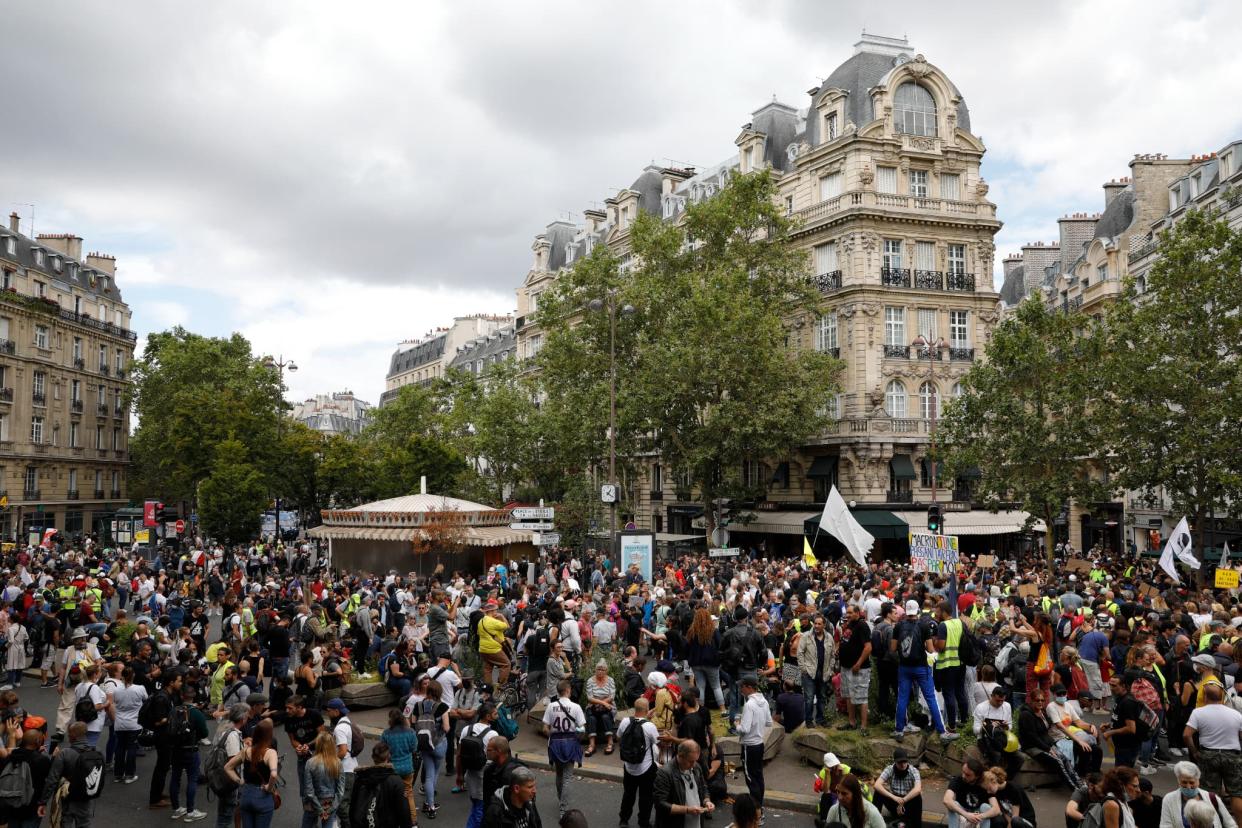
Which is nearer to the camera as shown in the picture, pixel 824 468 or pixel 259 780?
pixel 259 780

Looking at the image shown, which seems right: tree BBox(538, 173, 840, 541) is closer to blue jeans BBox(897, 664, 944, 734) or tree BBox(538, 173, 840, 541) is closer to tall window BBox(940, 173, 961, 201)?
tall window BBox(940, 173, 961, 201)

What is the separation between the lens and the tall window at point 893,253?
40.6m

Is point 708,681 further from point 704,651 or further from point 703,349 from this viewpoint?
point 703,349

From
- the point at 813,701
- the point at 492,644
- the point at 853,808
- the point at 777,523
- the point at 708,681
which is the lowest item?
the point at 813,701

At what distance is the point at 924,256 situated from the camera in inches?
1622

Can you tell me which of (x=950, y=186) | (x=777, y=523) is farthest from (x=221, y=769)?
(x=950, y=186)

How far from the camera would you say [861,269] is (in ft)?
132

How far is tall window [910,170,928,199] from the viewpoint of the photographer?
41.2m

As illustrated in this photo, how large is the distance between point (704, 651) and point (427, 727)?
14.1ft

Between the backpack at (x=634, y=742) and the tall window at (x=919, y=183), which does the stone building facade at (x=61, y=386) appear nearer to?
the tall window at (x=919, y=183)

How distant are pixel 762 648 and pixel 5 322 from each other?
54589 millimetres

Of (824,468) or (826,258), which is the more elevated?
(826,258)

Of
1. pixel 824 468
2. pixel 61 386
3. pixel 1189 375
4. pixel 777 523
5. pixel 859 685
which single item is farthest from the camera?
pixel 61 386

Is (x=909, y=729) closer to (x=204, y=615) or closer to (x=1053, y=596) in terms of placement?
(x=1053, y=596)
